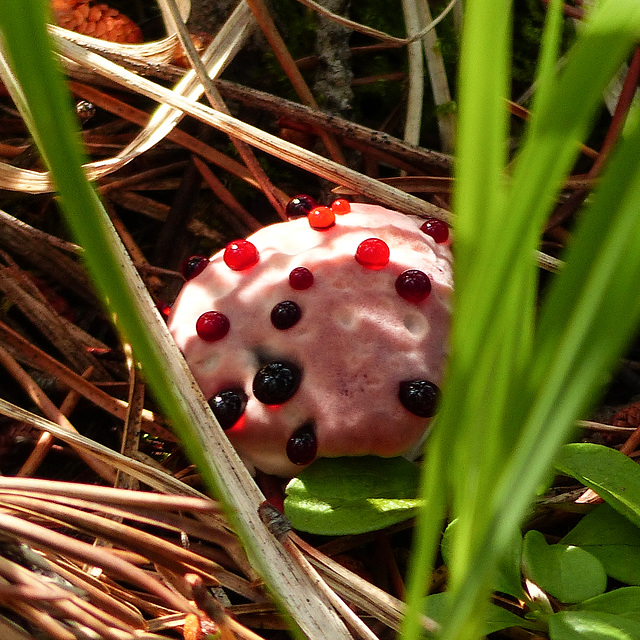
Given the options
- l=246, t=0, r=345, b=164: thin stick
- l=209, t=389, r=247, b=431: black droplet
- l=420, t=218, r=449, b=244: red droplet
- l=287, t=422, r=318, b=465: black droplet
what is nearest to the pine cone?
l=246, t=0, r=345, b=164: thin stick

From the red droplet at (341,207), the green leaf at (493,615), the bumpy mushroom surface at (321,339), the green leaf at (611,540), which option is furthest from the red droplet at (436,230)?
the green leaf at (493,615)

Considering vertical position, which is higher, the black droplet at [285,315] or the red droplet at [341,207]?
the red droplet at [341,207]

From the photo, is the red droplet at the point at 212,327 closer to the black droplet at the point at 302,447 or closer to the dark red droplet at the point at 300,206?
the black droplet at the point at 302,447

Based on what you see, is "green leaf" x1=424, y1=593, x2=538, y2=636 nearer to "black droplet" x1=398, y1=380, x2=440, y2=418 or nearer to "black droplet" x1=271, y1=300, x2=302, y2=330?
"black droplet" x1=398, y1=380, x2=440, y2=418

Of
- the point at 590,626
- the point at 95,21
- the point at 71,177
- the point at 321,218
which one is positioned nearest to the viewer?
Answer: the point at 71,177

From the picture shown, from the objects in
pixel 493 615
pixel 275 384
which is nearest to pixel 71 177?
pixel 275 384

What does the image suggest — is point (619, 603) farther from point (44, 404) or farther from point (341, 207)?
point (44, 404)
